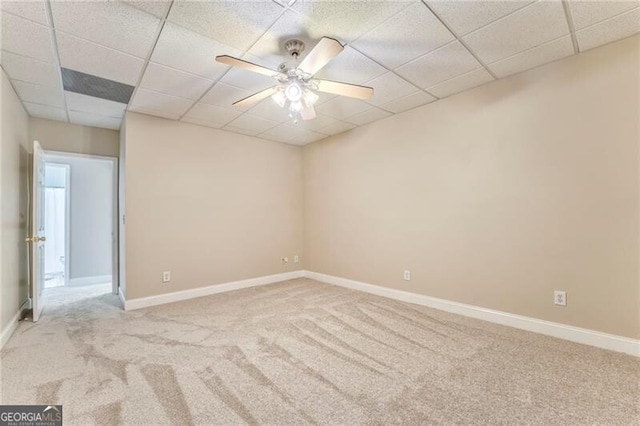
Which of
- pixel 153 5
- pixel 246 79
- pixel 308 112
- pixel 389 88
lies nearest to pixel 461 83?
pixel 389 88

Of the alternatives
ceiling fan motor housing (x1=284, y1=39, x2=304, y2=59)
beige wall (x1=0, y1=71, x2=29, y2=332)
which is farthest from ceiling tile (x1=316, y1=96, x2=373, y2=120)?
beige wall (x1=0, y1=71, x2=29, y2=332)

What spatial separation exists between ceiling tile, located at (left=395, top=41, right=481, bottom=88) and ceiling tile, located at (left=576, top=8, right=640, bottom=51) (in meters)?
0.75

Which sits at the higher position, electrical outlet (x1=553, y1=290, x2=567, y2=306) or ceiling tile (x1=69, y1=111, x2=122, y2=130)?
ceiling tile (x1=69, y1=111, x2=122, y2=130)

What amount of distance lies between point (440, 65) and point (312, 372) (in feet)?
9.37

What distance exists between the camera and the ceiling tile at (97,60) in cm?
227

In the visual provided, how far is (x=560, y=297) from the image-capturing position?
263 cm

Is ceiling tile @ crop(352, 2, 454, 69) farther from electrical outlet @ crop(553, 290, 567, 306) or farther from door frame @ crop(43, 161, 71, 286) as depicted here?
door frame @ crop(43, 161, 71, 286)

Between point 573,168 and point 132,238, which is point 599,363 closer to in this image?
point 573,168

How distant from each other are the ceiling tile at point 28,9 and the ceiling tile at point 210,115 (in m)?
1.58

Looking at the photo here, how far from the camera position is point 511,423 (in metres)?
1.57

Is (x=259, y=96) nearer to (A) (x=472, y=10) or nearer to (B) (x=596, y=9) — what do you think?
(A) (x=472, y=10)

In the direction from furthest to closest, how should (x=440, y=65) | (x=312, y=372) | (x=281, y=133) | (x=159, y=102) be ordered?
(x=281, y=133), (x=159, y=102), (x=440, y=65), (x=312, y=372)

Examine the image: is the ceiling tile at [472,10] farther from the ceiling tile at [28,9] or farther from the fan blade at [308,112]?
the ceiling tile at [28,9]

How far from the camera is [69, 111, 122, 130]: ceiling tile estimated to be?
12.4 feet
